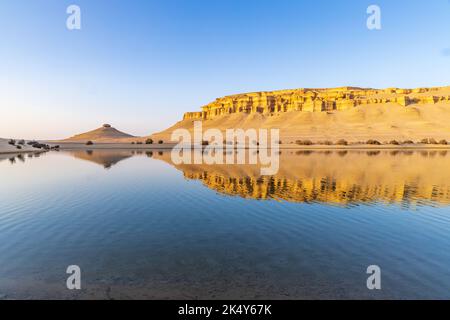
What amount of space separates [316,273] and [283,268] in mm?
907

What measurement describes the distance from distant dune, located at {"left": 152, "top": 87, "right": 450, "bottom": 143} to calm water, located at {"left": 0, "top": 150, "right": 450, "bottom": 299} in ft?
318

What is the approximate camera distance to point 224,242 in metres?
10.3

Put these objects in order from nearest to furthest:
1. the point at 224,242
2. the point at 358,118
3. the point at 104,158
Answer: the point at 224,242 → the point at 104,158 → the point at 358,118

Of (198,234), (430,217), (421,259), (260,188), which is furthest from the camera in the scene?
(260,188)

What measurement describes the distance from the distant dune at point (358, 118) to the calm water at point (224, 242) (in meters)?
96.9

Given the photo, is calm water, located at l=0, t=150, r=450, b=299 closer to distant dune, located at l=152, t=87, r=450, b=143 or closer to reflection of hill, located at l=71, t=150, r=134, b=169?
reflection of hill, located at l=71, t=150, r=134, b=169

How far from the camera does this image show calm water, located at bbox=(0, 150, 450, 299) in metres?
7.14

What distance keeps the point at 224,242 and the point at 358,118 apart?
163231mm

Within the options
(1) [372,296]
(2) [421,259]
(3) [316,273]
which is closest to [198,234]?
(3) [316,273]

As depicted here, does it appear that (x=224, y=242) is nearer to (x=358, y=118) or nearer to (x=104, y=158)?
(x=104, y=158)

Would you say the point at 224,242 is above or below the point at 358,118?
below

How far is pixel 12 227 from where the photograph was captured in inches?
465

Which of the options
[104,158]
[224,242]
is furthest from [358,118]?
[224,242]
